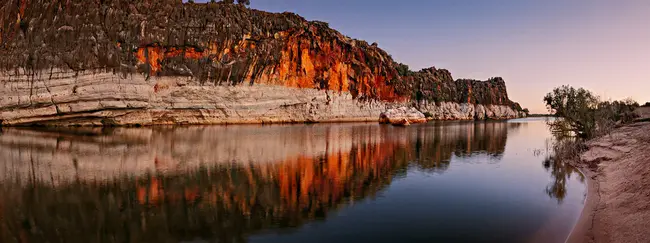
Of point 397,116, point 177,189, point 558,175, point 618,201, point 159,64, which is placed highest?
point 159,64

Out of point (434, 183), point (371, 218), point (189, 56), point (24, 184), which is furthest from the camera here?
point (189, 56)

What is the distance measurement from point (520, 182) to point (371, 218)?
7427 mm

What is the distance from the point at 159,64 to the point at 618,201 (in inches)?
1833

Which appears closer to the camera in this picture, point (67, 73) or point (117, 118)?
point (67, 73)

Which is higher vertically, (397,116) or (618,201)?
(397,116)

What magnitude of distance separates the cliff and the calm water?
27385 millimetres

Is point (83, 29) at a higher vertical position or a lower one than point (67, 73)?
higher

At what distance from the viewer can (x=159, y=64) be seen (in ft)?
150

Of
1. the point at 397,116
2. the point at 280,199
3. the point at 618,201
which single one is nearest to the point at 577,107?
the point at 618,201

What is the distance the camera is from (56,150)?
1998 cm

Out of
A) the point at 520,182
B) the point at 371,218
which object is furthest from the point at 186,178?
the point at 520,182

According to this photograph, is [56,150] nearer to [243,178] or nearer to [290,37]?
[243,178]

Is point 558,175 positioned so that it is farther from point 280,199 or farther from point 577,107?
point 577,107

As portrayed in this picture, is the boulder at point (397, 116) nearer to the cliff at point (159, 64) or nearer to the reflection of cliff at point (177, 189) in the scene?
the cliff at point (159, 64)
